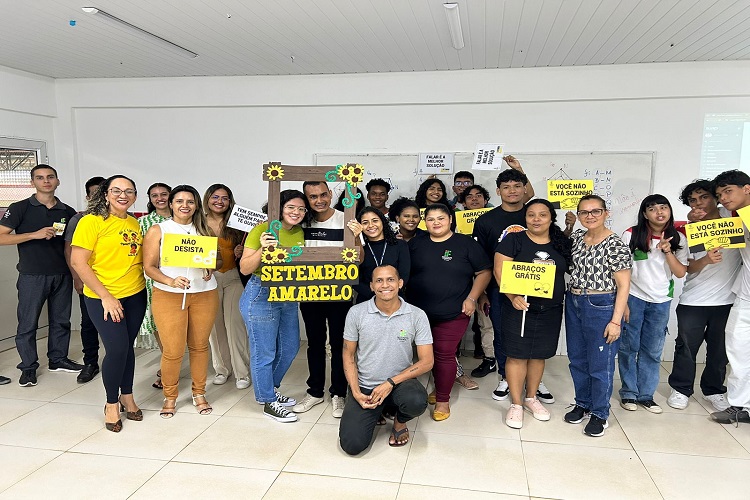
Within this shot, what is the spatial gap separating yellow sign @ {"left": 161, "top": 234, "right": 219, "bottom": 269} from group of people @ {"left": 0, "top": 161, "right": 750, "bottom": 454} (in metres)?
0.09

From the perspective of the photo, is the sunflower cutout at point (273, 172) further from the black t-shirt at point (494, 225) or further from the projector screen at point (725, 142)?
the projector screen at point (725, 142)

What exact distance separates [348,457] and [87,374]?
2352 mm

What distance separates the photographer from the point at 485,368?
3988 millimetres

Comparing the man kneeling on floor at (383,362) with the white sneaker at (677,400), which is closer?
the man kneeling on floor at (383,362)

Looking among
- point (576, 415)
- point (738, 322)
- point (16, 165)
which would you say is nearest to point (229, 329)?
point (576, 415)

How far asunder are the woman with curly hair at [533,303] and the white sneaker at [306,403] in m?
1.25

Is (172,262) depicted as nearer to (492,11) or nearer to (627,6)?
(492,11)

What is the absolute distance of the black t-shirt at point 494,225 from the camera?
11.2ft

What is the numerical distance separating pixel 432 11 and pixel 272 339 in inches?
92.1

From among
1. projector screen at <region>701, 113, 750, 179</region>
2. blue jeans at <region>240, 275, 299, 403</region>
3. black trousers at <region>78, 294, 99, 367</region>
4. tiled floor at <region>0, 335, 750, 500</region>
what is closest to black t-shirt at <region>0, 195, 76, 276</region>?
black trousers at <region>78, 294, 99, 367</region>

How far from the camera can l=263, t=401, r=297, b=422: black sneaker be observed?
309cm

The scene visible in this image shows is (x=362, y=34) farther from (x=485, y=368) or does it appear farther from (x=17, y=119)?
(x=17, y=119)

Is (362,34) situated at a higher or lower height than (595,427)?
higher

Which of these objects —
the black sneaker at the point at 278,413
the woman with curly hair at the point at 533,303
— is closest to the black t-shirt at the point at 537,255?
the woman with curly hair at the point at 533,303
